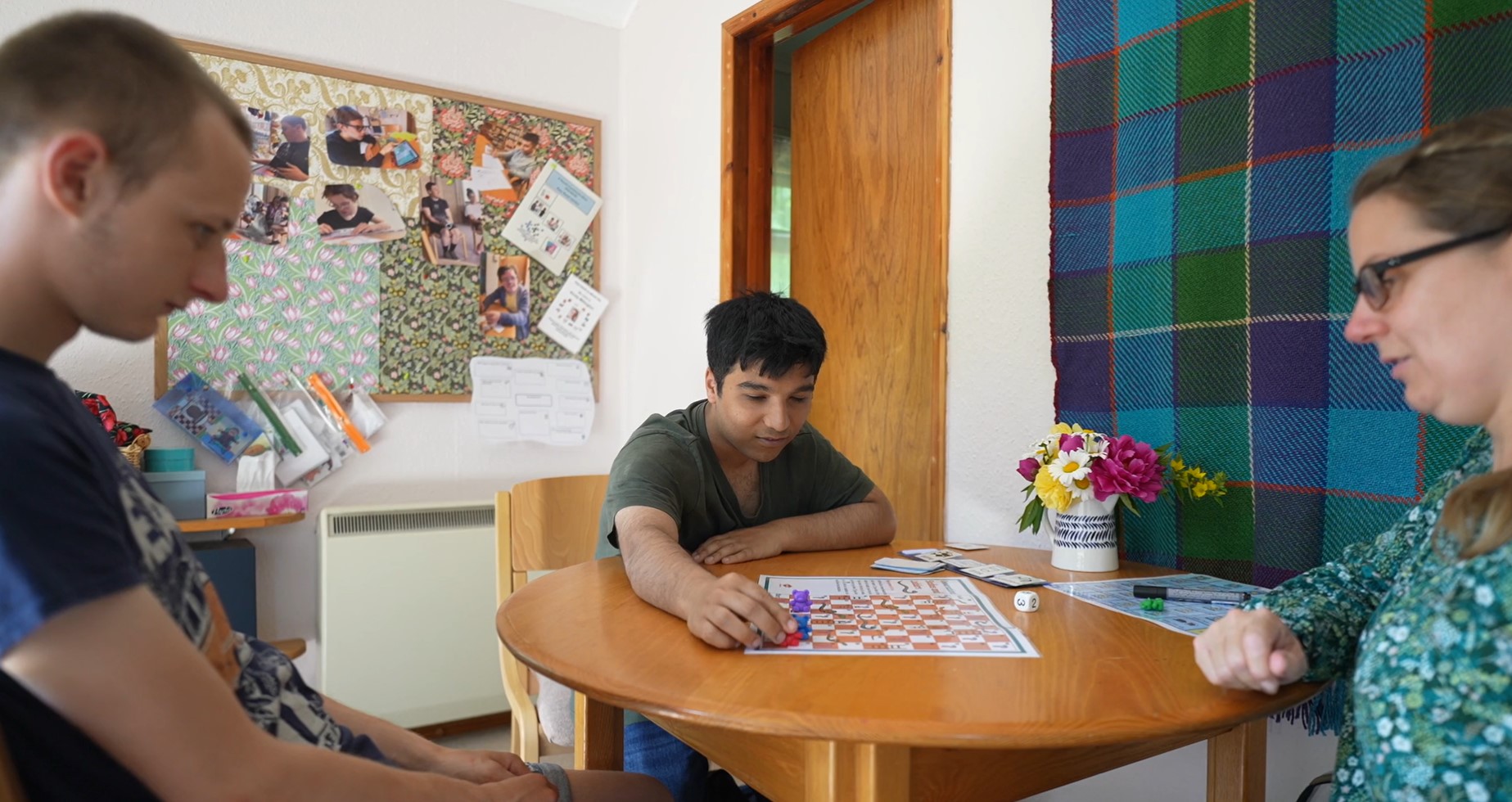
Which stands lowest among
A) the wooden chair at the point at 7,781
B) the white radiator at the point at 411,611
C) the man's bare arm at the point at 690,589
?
the white radiator at the point at 411,611

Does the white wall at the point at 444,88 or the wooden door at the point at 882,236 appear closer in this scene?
the wooden door at the point at 882,236

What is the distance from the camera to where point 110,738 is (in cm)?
51

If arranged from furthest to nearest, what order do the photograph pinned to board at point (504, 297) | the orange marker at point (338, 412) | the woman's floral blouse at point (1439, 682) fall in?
the photograph pinned to board at point (504, 297) → the orange marker at point (338, 412) → the woman's floral blouse at point (1439, 682)

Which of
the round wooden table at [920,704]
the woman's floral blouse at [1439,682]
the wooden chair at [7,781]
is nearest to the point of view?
Answer: the wooden chair at [7,781]

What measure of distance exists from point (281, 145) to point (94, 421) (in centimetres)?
238

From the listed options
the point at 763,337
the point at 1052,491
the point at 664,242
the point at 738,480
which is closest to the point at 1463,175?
the point at 1052,491

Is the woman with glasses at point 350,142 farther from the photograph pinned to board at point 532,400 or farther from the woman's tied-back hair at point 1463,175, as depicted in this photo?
the woman's tied-back hair at point 1463,175

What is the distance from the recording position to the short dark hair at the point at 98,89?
0.54 meters

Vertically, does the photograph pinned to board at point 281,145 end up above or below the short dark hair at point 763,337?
above

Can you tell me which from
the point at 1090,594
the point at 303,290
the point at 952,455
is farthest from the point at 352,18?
the point at 1090,594

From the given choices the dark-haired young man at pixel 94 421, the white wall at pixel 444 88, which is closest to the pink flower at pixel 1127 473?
the dark-haired young man at pixel 94 421

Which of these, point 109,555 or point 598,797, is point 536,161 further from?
point 109,555

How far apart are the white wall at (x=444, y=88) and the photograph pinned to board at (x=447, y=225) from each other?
1.19 feet

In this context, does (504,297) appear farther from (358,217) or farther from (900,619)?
(900,619)
